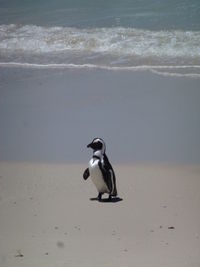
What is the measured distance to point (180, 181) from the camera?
3229mm

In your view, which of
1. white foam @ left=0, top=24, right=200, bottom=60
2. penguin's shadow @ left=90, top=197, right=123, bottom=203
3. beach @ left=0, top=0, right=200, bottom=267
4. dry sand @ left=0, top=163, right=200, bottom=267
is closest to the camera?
dry sand @ left=0, top=163, right=200, bottom=267

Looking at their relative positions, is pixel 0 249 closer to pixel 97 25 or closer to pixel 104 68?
pixel 104 68

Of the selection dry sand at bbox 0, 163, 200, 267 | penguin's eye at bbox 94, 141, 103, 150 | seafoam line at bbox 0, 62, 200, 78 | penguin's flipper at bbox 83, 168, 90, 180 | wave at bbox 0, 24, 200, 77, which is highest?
wave at bbox 0, 24, 200, 77

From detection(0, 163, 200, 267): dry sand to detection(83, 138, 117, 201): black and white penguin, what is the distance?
7cm

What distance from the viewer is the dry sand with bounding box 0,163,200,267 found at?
268 cm

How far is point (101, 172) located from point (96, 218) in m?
0.25

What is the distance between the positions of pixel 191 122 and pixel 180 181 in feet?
1.49

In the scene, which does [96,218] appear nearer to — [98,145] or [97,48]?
[98,145]

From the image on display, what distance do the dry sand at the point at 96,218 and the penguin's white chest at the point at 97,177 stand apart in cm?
7

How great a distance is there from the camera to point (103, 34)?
4.39 m

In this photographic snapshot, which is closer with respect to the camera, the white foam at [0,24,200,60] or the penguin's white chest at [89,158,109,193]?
the penguin's white chest at [89,158,109,193]

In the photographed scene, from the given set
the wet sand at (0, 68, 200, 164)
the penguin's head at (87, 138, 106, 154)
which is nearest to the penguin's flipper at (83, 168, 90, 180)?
the penguin's head at (87, 138, 106, 154)

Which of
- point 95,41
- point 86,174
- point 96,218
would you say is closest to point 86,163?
point 86,174

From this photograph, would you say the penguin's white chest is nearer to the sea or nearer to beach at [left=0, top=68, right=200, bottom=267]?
beach at [left=0, top=68, right=200, bottom=267]
